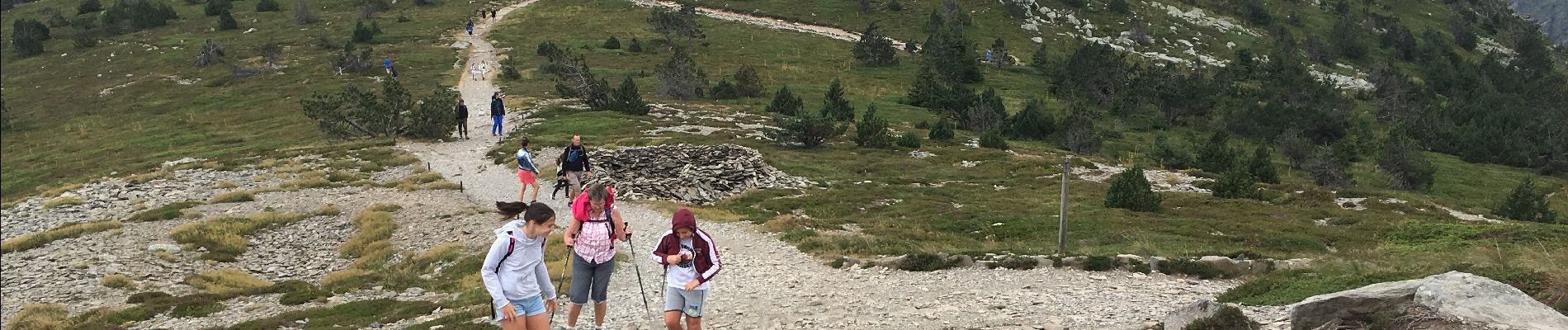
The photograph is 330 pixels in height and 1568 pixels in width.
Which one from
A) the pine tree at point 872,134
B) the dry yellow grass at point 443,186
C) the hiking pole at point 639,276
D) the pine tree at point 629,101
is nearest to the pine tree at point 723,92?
the pine tree at point 629,101

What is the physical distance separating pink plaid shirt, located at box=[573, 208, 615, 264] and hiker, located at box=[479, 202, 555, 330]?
1.65m

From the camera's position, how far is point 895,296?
53.7ft

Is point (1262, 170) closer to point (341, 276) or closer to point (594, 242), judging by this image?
point (341, 276)

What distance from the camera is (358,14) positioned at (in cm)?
10281

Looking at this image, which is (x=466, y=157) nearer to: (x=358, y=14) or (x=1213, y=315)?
(x=1213, y=315)

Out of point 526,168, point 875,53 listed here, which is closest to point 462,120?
point 526,168

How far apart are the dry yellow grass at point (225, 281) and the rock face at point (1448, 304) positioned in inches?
844

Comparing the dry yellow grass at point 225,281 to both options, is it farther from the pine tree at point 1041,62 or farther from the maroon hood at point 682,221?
the pine tree at point 1041,62

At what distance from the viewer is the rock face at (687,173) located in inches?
1147

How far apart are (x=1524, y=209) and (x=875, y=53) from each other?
54073 mm

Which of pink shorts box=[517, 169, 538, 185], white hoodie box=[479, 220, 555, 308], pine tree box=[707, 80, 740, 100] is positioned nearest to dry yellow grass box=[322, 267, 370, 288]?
pink shorts box=[517, 169, 538, 185]

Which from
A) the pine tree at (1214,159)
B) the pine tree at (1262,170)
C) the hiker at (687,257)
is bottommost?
the pine tree at (1214,159)

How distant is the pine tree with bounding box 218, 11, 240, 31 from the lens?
97.1m

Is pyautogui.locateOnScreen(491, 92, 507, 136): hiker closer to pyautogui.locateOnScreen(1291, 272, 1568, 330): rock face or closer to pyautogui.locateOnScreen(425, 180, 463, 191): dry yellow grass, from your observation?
pyautogui.locateOnScreen(425, 180, 463, 191): dry yellow grass
